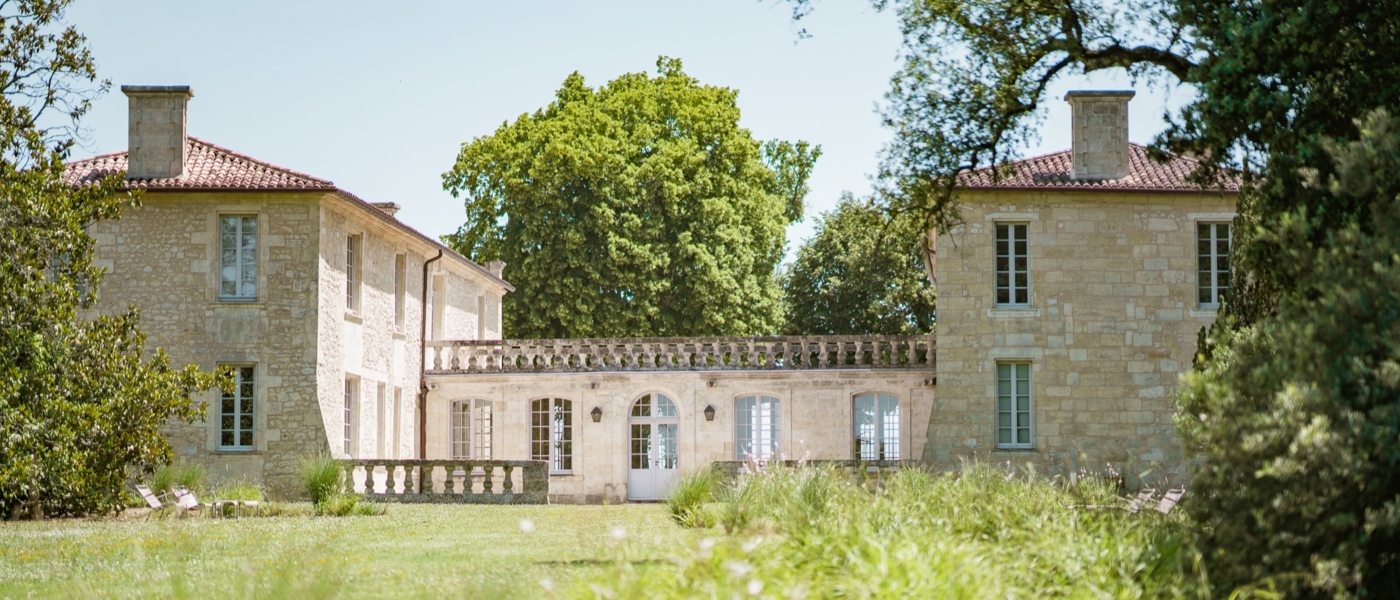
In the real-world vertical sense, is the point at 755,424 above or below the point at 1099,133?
below

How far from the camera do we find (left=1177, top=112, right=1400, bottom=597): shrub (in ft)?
25.0

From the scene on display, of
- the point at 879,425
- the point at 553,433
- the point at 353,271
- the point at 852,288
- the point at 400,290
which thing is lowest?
the point at 553,433

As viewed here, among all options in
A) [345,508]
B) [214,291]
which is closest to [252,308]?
[214,291]

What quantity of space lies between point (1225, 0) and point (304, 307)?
1697cm

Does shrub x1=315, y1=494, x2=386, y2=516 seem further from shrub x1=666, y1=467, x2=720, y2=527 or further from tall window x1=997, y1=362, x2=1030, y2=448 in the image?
tall window x1=997, y1=362, x2=1030, y2=448

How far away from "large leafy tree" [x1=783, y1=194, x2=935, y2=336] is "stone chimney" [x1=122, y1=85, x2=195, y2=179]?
1797 centimetres

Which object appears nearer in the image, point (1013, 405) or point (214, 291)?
point (214, 291)

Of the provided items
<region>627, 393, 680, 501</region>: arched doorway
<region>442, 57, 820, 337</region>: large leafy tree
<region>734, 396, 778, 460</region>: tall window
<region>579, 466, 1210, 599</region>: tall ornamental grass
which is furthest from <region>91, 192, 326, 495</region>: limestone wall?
<region>579, 466, 1210, 599</region>: tall ornamental grass

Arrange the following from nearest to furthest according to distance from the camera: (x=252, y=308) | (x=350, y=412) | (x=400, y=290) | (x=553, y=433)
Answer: (x=252, y=308), (x=350, y=412), (x=400, y=290), (x=553, y=433)

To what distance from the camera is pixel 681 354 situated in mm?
29344

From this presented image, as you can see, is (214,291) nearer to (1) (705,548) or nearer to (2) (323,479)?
(2) (323,479)

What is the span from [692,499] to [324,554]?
5.85 m

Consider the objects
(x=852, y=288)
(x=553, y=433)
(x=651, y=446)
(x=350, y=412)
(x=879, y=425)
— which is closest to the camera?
(x=350, y=412)

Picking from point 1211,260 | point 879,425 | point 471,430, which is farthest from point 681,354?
point 1211,260
